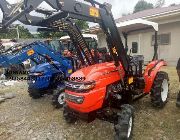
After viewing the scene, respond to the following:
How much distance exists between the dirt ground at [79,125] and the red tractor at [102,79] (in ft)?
1.23

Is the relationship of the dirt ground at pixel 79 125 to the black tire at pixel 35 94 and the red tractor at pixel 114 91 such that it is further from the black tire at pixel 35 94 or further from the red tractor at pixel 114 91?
the black tire at pixel 35 94

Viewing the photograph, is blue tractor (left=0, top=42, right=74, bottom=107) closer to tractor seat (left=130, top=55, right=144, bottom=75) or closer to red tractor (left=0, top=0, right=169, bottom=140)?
red tractor (left=0, top=0, right=169, bottom=140)

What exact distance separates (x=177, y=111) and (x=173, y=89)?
1.90 meters

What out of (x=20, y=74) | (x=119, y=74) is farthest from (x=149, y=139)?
(x=20, y=74)

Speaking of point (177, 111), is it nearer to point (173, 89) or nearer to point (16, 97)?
point (173, 89)

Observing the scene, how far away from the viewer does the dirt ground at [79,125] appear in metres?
4.91

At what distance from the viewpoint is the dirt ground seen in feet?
16.1

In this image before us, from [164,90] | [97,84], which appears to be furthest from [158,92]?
[97,84]

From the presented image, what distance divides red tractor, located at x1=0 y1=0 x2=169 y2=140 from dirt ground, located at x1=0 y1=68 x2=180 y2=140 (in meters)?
0.38

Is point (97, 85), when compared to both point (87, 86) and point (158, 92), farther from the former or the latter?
point (158, 92)

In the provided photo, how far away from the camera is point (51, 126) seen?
560 cm

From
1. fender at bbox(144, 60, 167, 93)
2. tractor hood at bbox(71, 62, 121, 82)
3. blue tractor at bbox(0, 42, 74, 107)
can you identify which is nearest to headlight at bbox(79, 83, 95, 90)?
tractor hood at bbox(71, 62, 121, 82)

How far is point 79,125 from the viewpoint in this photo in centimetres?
550

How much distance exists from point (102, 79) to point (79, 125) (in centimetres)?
151
